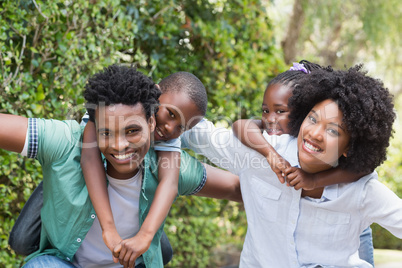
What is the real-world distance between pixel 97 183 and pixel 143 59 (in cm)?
162

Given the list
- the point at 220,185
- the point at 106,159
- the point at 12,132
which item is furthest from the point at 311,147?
the point at 12,132

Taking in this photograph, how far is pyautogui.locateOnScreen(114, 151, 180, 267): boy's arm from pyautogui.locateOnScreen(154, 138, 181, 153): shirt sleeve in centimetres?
2

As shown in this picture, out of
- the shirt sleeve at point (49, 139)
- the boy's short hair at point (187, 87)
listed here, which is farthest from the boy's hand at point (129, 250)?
the boy's short hair at point (187, 87)

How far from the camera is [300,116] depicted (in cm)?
249

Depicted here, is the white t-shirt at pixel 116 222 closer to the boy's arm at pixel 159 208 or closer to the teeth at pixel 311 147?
the boy's arm at pixel 159 208

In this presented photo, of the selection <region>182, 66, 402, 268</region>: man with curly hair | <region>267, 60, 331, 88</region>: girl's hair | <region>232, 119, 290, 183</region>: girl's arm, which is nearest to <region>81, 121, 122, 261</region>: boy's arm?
<region>182, 66, 402, 268</region>: man with curly hair

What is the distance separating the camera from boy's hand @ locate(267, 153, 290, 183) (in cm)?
229

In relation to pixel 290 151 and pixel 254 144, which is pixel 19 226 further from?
pixel 290 151

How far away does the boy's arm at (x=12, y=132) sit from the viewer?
6.59 ft

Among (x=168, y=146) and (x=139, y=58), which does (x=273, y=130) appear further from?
(x=139, y=58)

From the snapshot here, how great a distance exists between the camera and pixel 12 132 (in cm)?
203

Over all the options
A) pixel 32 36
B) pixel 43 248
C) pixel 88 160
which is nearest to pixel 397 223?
pixel 88 160

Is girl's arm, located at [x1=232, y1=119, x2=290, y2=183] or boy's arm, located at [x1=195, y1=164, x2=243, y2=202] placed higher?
girl's arm, located at [x1=232, y1=119, x2=290, y2=183]

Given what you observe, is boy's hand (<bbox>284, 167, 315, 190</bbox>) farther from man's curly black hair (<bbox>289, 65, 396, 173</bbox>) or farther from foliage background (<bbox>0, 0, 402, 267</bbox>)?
foliage background (<bbox>0, 0, 402, 267</bbox>)
